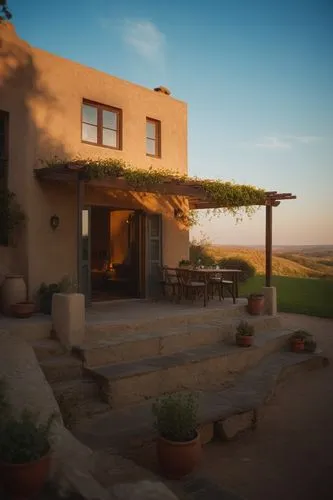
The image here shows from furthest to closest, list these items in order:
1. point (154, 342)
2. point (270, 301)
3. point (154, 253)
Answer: point (154, 253)
point (270, 301)
point (154, 342)

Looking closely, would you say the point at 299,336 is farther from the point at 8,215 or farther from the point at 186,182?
the point at 8,215

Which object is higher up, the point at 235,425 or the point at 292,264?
the point at 292,264

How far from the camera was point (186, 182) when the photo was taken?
358 inches

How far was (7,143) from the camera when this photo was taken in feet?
27.7

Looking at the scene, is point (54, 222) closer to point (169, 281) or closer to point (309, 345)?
point (169, 281)

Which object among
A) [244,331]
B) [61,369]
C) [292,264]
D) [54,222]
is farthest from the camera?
[292,264]

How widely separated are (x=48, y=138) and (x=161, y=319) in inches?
183

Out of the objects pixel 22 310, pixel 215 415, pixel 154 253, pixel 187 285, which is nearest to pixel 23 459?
pixel 215 415

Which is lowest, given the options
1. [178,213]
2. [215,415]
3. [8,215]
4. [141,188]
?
[215,415]

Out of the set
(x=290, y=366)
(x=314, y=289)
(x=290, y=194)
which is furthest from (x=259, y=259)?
(x=290, y=366)

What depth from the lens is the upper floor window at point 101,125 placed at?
970 centimetres

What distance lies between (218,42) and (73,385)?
9.31 m

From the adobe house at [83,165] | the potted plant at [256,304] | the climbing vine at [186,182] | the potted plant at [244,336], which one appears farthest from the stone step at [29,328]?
the potted plant at [256,304]

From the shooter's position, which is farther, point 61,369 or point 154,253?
point 154,253
